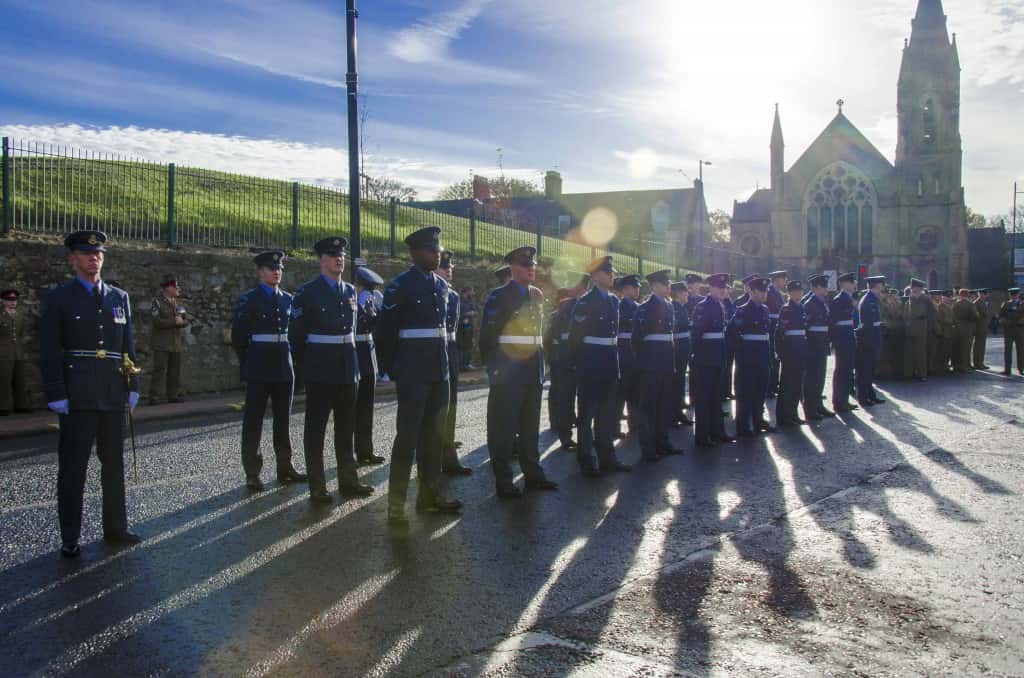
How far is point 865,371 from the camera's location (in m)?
15.0

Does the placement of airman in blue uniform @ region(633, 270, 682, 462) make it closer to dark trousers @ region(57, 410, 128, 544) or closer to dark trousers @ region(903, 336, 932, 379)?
dark trousers @ region(57, 410, 128, 544)

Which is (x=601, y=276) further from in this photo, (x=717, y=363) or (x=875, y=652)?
(x=875, y=652)

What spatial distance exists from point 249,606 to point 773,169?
71935 mm

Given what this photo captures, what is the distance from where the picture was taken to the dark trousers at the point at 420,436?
6.71 m

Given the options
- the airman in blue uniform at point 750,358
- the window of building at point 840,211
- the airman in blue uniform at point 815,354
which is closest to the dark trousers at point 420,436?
the airman in blue uniform at point 750,358

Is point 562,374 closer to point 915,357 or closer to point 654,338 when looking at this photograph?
point 654,338

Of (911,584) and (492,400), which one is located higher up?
(492,400)

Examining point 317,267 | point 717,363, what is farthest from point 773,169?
point 717,363

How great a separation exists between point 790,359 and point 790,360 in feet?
0.04

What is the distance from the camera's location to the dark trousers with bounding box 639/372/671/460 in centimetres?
934

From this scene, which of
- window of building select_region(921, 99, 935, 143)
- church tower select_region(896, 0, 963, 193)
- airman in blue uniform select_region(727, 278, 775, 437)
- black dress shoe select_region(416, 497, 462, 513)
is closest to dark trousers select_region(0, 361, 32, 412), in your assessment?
black dress shoe select_region(416, 497, 462, 513)

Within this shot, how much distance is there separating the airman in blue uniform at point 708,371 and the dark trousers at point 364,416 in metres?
3.79

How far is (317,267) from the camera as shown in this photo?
1791 cm

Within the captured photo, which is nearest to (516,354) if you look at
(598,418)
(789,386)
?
(598,418)
